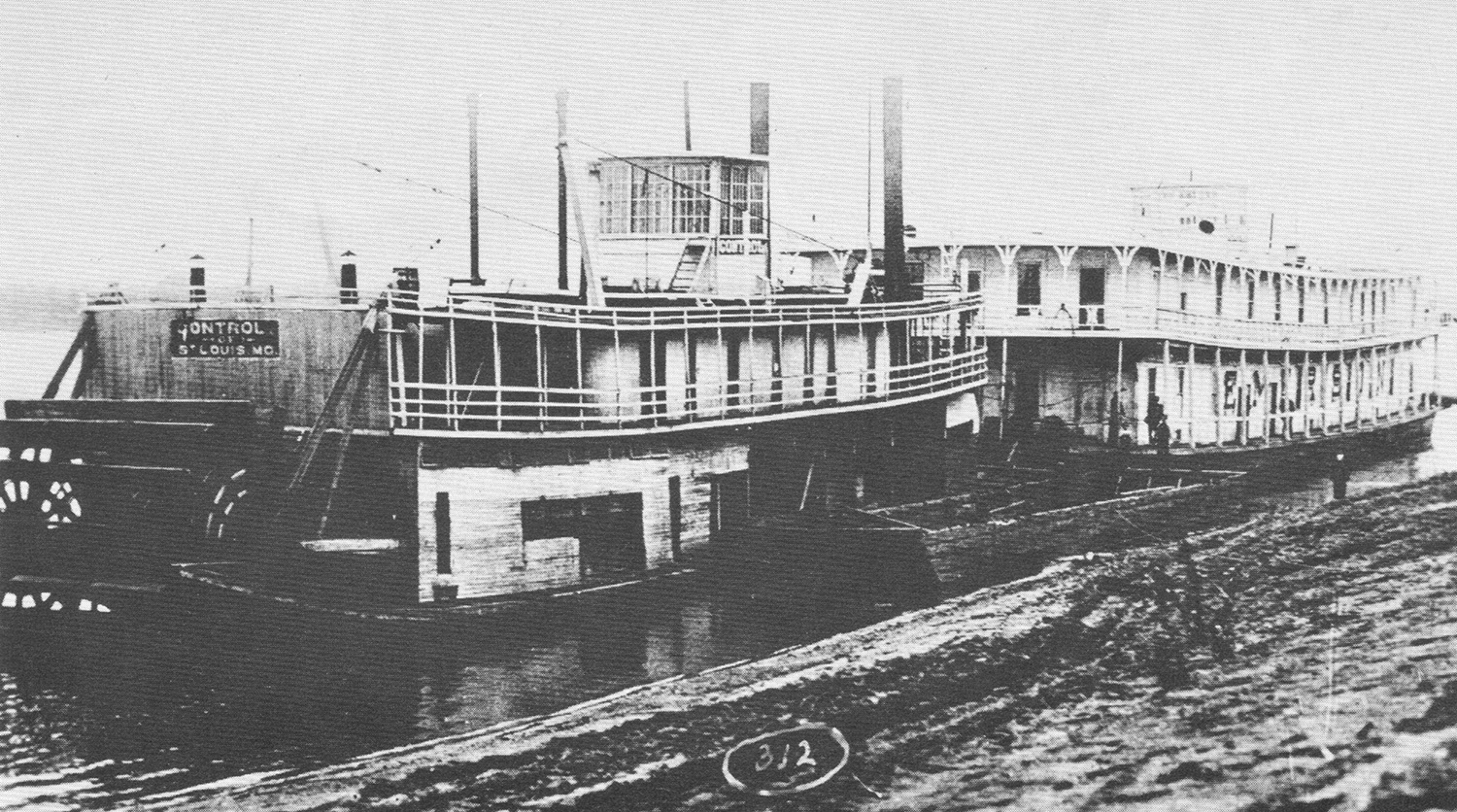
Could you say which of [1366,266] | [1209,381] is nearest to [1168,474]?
[1209,381]

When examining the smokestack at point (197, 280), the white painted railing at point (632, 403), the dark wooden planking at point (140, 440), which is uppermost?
the smokestack at point (197, 280)

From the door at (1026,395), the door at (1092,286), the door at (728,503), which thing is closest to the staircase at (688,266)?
the door at (728,503)

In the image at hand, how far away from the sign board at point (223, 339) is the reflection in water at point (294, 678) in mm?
3116

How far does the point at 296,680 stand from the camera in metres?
12.2

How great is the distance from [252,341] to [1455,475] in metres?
19.7

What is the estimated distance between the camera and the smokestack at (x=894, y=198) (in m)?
18.9

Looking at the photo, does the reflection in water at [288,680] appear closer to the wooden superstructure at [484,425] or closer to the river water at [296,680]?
the river water at [296,680]

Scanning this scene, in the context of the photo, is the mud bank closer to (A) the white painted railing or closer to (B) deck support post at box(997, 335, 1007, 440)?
(A) the white painted railing

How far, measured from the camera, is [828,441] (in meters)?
17.4

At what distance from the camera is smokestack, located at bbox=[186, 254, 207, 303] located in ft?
47.6

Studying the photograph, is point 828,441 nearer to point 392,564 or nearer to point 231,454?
point 392,564

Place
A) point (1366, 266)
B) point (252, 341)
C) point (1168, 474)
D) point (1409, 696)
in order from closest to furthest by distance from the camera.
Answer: point (1409, 696) → point (252, 341) → point (1168, 474) → point (1366, 266)

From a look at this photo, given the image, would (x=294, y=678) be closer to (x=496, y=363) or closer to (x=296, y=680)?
(x=296, y=680)

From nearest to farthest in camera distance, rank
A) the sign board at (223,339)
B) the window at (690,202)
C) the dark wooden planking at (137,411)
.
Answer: the dark wooden planking at (137,411) < the sign board at (223,339) < the window at (690,202)
